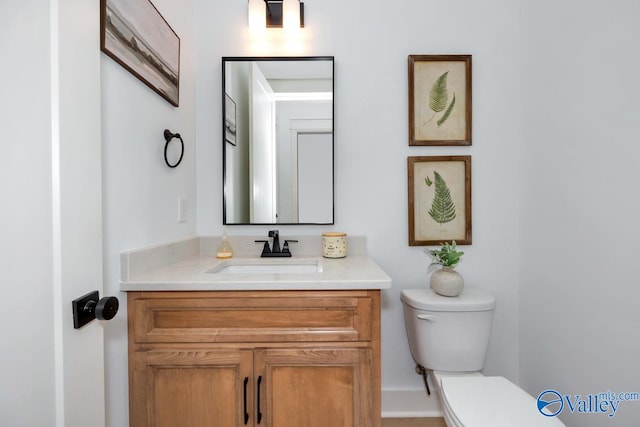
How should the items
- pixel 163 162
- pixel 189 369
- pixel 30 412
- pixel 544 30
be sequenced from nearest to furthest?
pixel 30 412, pixel 189 369, pixel 163 162, pixel 544 30

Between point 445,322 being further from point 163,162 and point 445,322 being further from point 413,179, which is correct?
point 163,162

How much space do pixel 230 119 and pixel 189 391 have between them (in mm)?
1302

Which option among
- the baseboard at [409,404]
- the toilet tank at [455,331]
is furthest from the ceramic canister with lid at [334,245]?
the baseboard at [409,404]

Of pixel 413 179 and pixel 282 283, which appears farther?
pixel 413 179

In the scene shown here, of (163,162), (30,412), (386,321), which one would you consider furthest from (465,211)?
(30,412)

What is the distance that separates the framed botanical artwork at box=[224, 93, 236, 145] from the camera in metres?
1.71

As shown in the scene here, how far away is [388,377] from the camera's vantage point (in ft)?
5.67

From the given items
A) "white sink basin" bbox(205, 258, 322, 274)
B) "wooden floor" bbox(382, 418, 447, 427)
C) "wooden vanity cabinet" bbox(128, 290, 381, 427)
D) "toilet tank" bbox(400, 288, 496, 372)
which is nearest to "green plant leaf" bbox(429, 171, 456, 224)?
"toilet tank" bbox(400, 288, 496, 372)

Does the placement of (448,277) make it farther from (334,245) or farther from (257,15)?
(257,15)

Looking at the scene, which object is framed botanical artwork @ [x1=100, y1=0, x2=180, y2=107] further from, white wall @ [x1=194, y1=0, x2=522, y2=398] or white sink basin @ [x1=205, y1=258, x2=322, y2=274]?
white sink basin @ [x1=205, y1=258, x2=322, y2=274]

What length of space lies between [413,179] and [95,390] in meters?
1.56

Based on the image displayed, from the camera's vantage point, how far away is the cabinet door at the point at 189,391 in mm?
1088

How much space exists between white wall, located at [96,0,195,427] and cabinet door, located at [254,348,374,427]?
498 mm

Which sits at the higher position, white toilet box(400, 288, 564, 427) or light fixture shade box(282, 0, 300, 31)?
light fixture shade box(282, 0, 300, 31)
